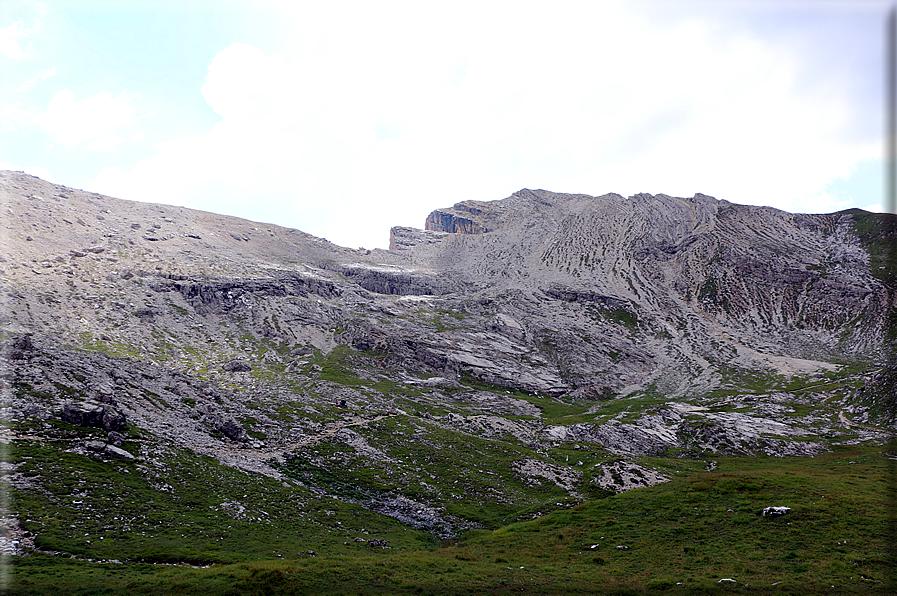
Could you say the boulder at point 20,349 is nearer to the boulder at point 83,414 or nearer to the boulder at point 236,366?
the boulder at point 83,414

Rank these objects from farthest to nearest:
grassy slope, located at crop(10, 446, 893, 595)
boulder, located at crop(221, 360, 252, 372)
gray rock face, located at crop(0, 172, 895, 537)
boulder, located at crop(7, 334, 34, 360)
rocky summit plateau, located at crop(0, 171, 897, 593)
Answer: boulder, located at crop(221, 360, 252, 372), gray rock face, located at crop(0, 172, 895, 537), boulder, located at crop(7, 334, 34, 360), rocky summit plateau, located at crop(0, 171, 897, 593), grassy slope, located at crop(10, 446, 893, 595)

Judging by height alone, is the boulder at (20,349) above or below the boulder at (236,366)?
above

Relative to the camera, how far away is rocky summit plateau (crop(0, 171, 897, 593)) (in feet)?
151

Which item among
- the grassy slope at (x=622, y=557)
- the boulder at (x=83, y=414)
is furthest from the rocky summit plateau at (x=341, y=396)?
the grassy slope at (x=622, y=557)

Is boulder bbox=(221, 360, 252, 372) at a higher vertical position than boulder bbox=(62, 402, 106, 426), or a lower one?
lower

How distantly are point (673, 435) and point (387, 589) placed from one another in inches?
3445

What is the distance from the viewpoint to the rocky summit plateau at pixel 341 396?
46.1 metres

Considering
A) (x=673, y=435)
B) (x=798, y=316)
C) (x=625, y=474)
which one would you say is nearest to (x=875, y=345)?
(x=798, y=316)

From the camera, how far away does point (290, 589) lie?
→ 1137 inches

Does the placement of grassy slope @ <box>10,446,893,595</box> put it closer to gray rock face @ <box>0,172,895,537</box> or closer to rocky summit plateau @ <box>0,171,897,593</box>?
rocky summit plateau @ <box>0,171,897,593</box>

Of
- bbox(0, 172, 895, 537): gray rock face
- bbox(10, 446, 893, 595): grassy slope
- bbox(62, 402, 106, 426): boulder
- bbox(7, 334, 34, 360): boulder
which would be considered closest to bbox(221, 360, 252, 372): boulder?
bbox(0, 172, 895, 537): gray rock face

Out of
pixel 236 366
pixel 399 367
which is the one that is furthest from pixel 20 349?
pixel 399 367

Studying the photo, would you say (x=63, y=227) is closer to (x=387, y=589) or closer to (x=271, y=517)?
(x=271, y=517)

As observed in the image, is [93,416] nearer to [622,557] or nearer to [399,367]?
[622,557]
